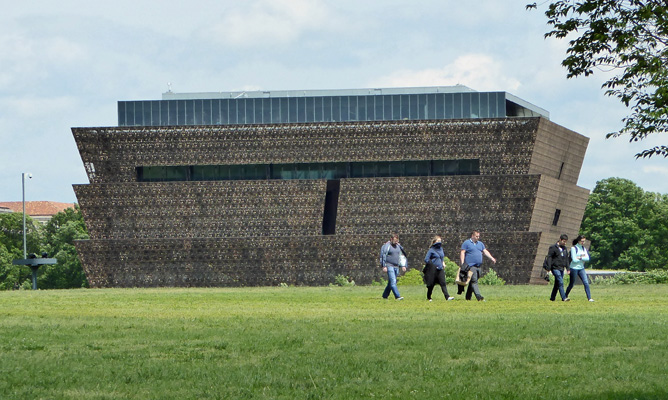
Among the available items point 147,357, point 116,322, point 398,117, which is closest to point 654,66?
point 147,357

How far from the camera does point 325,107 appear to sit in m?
84.4

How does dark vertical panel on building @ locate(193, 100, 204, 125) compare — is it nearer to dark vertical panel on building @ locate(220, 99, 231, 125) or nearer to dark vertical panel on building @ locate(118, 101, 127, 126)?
dark vertical panel on building @ locate(220, 99, 231, 125)

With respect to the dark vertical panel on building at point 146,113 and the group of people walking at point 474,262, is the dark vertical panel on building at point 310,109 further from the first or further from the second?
the group of people walking at point 474,262

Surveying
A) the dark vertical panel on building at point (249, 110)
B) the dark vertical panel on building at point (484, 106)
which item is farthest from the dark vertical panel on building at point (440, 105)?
the dark vertical panel on building at point (249, 110)

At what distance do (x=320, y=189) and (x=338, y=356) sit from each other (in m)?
67.8

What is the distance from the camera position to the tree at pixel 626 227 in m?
109

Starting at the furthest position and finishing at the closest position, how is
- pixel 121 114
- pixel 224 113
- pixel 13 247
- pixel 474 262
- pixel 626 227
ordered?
pixel 13 247, pixel 626 227, pixel 121 114, pixel 224 113, pixel 474 262

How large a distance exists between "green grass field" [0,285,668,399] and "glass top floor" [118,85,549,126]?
204ft

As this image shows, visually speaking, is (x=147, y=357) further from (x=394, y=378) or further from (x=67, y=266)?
(x=67, y=266)

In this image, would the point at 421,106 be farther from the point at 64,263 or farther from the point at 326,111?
the point at 64,263

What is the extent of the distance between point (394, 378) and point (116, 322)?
9792mm

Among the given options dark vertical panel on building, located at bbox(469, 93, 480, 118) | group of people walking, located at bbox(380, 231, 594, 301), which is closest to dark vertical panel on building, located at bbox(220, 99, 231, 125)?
dark vertical panel on building, located at bbox(469, 93, 480, 118)

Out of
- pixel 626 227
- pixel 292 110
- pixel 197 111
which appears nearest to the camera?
pixel 292 110

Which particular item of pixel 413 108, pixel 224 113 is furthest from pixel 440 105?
pixel 224 113
